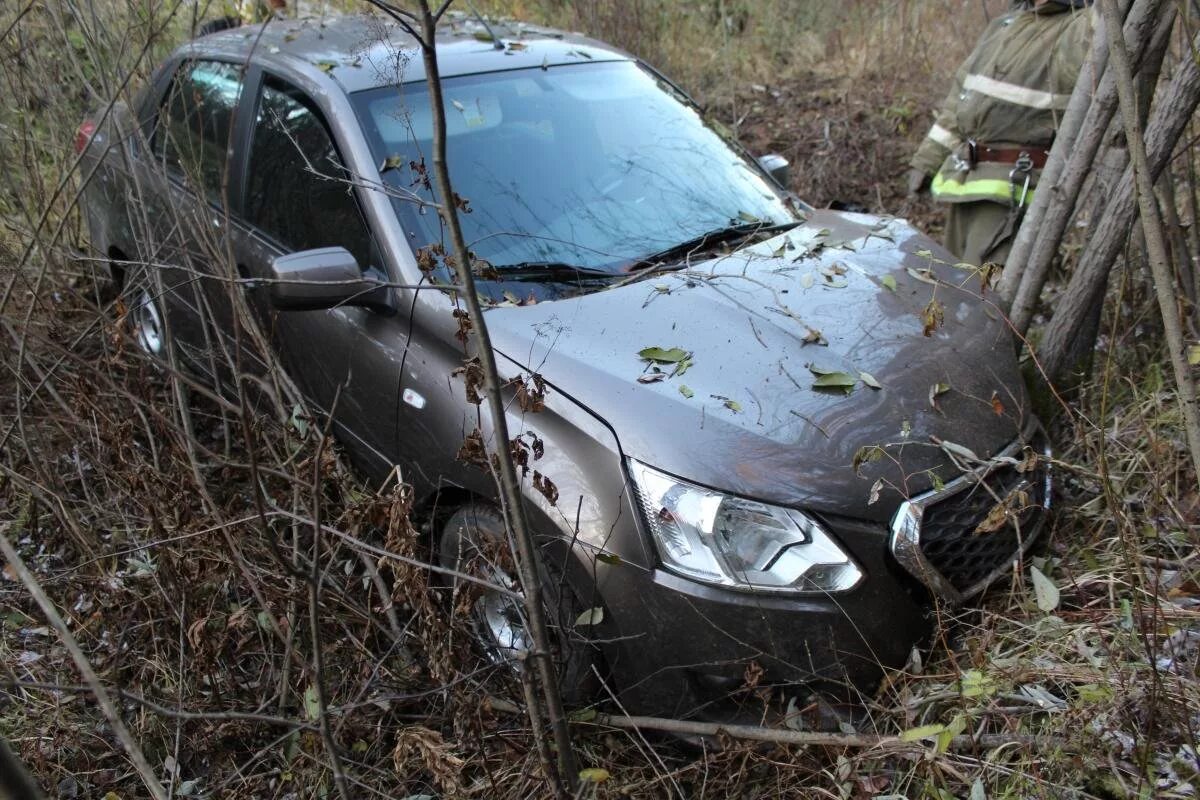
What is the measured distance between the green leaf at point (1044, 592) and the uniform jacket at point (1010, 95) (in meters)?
2.09

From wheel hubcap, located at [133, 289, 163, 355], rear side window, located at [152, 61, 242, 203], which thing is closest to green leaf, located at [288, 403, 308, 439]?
rear side window, located at [152, 61, 242, 203]

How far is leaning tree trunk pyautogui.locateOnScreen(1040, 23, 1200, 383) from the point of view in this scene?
9.37 ft

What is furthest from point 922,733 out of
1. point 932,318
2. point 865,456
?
point 932,318

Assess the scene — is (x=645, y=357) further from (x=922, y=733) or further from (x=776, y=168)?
(x=776, y=168)

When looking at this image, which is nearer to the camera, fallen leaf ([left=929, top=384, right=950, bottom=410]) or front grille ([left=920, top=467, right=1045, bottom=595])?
front grille ([left=920, top=467, right=1045, bottom=595])

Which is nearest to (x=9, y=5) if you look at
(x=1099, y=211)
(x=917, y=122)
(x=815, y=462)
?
(x=815, y=462)

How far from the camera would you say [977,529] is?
2.19 m

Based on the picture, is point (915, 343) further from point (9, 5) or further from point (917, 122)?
point (917, 122)

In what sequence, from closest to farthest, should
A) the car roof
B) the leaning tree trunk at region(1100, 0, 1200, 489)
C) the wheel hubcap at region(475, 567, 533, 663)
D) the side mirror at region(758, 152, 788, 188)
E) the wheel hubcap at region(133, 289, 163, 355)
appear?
1. the leaning tree trunk at region(1100, 0, 1200, 489)
2. the wheel hubcap at region(475, 567, 533, 663)
3. the car roof
4. the side mirror at region(758, 152, 788, 188)
5. the wheel hubcap at region(133, 289, 163, 355)

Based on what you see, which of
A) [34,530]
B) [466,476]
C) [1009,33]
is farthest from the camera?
[1009,33]

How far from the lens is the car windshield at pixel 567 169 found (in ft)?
9.23

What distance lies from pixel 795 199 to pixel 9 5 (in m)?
2.95

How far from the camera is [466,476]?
2.47 m

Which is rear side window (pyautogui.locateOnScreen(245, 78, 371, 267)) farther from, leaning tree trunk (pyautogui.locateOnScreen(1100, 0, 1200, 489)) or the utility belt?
the utility belt
